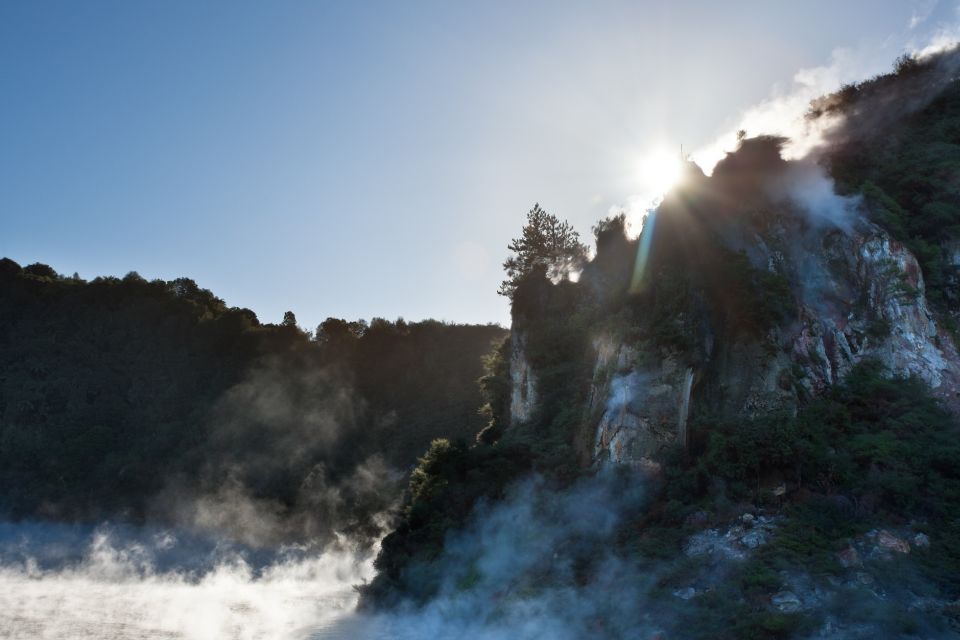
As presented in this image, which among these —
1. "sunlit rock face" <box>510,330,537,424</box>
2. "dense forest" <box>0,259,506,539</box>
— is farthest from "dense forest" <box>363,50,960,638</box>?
"dense forest" <box>0,259,506,539</box>

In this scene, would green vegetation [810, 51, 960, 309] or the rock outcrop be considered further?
green vegetation [810, 51, 960, 309]

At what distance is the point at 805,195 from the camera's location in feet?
96.8

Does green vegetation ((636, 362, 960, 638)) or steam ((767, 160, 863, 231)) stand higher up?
steam ((767, 160, 863, 231))

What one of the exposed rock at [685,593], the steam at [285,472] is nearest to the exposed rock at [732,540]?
the exposed rock at [685,593]

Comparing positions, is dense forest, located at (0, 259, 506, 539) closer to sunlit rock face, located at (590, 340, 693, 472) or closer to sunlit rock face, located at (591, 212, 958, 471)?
sunlit rock face, located at (590, 340, 693, 472)

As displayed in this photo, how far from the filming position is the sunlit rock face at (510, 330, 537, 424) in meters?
34.7

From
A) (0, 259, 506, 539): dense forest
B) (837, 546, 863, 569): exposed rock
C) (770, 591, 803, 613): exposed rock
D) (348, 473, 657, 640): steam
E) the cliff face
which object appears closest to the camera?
(770, 591, 803, 613): exposed rock

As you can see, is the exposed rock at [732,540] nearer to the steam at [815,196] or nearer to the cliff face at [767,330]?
the cliff face at [767,330]

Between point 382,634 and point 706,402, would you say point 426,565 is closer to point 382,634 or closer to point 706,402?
point 382,634

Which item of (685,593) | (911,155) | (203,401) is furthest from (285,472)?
(911,155)

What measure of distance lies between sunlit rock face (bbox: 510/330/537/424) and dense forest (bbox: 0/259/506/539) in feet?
51.8

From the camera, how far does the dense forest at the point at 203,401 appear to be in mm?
50625

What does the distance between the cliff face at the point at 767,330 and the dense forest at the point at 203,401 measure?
26856 millimetres

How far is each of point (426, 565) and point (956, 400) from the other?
19340mm
